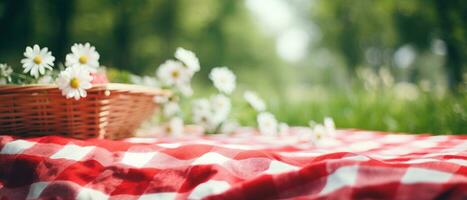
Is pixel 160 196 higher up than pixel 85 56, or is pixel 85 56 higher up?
pixel 85 56

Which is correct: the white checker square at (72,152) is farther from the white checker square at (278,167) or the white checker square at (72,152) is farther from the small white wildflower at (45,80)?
the white checker square at (278,167)

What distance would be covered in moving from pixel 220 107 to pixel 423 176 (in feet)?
4.12

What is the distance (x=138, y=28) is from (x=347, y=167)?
8.22 m

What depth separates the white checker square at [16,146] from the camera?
1399mm

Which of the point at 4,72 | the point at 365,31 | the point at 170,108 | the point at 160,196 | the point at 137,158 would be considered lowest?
the point at 160,196

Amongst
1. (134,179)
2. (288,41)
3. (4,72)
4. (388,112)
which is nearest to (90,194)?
(134,179)

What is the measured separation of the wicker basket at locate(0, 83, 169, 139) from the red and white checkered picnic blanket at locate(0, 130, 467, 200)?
0.27ft

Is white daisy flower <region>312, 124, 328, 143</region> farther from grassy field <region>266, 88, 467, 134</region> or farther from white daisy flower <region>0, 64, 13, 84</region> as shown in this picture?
white daisy flower <region>0, 64, 13, 84</region>

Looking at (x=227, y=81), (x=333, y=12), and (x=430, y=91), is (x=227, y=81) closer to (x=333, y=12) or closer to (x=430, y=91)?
(x=430, y=91)

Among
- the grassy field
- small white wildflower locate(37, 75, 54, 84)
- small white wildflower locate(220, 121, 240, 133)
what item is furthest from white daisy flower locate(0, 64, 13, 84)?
the grassy field

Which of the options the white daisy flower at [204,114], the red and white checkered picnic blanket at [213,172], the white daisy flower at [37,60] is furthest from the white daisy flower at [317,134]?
the white daisy flower at [37,60]

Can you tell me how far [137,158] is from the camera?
4.55ft

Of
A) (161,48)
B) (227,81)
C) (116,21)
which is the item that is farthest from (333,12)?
(227,81)

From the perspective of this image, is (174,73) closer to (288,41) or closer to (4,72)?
(4,72)
